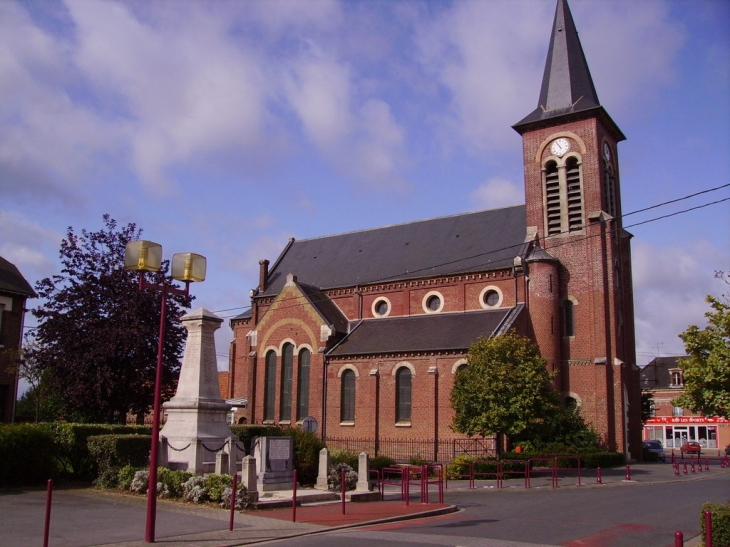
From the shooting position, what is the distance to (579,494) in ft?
67.3

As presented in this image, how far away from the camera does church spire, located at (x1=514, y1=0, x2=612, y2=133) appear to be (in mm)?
37750

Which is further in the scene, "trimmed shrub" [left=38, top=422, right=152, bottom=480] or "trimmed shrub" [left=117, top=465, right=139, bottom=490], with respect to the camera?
"trimmed shrub" [left=38, top=422, right=152, bottom=480]

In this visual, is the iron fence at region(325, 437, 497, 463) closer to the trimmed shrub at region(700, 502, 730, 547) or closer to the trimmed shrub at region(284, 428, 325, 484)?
the trimmed shrub at region(284, 428, 325, 484)

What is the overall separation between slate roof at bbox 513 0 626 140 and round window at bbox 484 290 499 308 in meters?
9.85

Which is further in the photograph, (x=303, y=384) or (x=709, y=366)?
(x=303, y=384)

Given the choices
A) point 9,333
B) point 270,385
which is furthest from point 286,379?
point 9,333

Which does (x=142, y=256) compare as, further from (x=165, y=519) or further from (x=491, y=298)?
(x=491, y=298)

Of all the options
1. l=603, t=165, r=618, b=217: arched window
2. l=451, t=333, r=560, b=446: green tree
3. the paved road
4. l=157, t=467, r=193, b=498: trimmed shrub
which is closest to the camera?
the paved road

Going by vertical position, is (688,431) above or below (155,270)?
below

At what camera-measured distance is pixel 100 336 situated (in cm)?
2520

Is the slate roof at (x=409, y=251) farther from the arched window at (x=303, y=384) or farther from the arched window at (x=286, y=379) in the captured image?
the arched window at (x=303, y=384)

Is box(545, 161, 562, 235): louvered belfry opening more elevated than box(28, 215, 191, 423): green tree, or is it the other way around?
box(545, 161, 562, 235): louvered belfry opening

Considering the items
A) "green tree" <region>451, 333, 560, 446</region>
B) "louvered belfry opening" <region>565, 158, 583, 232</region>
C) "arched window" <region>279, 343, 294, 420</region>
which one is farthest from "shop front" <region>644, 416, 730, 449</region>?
"green tree" <region>451, 333, 560, 446</region>

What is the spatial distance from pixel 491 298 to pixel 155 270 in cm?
2594
